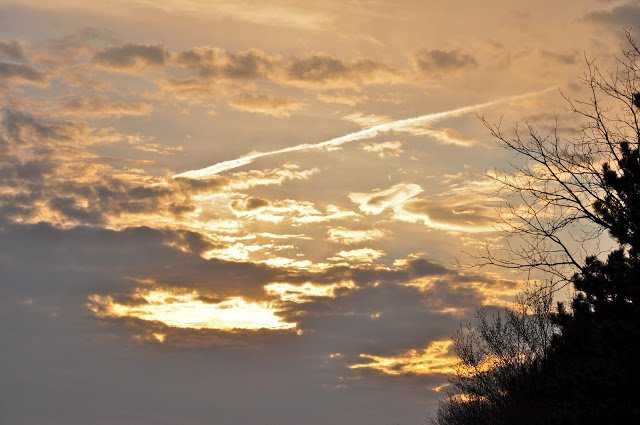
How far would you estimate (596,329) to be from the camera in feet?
75.7

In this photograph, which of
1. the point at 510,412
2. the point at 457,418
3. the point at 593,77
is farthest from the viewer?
the point at 457,418

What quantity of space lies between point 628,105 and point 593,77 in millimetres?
1177

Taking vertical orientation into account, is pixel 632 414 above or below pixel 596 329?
below

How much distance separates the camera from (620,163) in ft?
67.5

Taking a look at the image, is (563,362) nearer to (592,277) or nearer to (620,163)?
(592,277)

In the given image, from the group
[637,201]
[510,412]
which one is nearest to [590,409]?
[637,201]

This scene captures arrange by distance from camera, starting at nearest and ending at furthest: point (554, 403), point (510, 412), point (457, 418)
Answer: point (554, 403), point (510, 412), point (457, 418)

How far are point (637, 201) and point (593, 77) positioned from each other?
3.63 meters

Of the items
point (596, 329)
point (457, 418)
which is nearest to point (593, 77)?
point (596, 329)

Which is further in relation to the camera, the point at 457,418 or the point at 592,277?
the point at 457,418

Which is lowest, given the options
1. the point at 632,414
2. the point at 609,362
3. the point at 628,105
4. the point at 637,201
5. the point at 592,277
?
the point at 632,414

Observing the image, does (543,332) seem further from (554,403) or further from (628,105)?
(628,105)

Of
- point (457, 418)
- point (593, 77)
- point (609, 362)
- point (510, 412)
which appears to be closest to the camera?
point (593, 77)

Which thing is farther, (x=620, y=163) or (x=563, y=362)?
(x=563, y=362)
